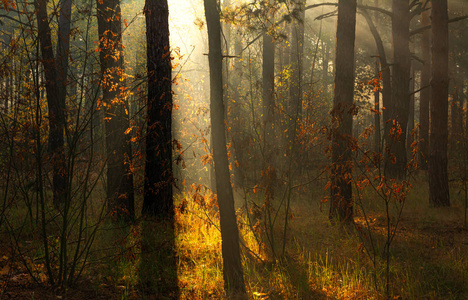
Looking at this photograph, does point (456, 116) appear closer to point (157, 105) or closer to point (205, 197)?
point (205, 197)

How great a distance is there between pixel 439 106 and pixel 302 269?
612cm

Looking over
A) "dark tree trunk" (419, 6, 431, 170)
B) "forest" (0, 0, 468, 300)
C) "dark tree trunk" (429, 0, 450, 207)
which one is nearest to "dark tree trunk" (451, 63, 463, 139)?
"dark tree trunk" (419, 6, 431, 170)

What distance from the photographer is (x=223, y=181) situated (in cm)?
404

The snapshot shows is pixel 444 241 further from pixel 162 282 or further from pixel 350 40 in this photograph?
pixel 162 282

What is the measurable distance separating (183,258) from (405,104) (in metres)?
8.78

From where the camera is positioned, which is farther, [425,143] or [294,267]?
[425,143]

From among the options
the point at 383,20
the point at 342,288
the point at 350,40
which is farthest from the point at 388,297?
the point at 383,20

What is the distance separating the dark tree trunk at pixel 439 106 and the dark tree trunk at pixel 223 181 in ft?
20.9

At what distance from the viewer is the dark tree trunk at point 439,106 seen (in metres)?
8.48

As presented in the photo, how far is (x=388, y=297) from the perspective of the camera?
12.5 ft

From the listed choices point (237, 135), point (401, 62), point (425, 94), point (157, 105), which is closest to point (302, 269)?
point (157, 105)

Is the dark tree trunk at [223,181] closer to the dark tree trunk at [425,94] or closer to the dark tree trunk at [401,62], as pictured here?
the dark tree trunk at [401,62]

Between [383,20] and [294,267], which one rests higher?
[383,20]

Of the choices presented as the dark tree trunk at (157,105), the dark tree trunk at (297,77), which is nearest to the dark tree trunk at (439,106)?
the dark tree trunk at (297,77)
